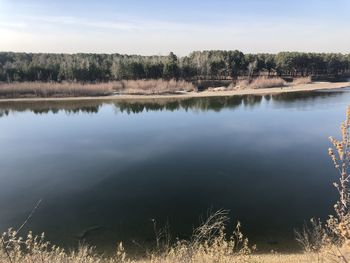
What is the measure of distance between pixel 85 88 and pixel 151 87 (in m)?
9.99

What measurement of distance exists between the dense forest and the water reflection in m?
11.5

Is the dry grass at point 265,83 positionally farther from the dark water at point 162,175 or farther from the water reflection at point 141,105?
the dark water at point 162,175

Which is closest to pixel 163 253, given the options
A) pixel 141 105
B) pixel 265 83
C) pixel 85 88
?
pixel 141 105

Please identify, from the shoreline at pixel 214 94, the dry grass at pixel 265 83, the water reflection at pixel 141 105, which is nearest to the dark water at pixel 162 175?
the water reflection at pixel 141 105

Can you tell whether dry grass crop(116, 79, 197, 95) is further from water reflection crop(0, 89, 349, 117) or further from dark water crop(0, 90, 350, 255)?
dark water crop(0, 90, 350, 255)

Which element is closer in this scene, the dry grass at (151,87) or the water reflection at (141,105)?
the water reflection at (141,105)

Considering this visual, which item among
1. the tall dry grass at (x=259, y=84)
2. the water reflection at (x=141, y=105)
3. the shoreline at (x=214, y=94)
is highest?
the tall dry grass at (x=259, y=84)

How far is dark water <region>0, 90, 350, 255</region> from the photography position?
40.6ft

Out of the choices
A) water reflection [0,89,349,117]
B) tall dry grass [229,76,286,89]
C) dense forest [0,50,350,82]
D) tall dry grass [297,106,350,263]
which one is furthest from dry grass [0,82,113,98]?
tall dry grass [297,106,350,263]

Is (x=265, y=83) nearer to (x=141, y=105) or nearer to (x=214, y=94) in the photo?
(x=214, y=94)

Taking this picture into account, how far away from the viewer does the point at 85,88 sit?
5025 cm

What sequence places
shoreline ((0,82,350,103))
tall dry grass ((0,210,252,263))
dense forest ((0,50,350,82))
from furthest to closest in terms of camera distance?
dense forest ((0,50,350,82)) < shoreline ((0,82,350,103)) < tall dry grass ((0,210,252,263))

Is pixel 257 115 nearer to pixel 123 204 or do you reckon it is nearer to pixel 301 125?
pixel 301 125

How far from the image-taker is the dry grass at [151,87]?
52.4 m
